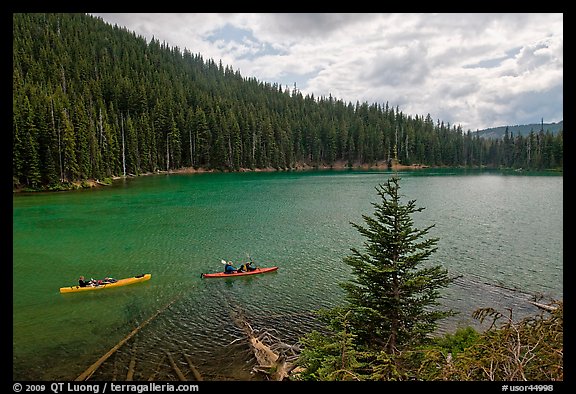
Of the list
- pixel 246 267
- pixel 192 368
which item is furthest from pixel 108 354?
pixel 246 267

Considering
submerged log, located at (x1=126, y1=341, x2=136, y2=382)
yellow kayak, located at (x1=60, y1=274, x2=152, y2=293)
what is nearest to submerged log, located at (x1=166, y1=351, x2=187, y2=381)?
submerged log, located at (x1=126, y1=341, x2=136, y2=382)

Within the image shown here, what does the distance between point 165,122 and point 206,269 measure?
84.6m

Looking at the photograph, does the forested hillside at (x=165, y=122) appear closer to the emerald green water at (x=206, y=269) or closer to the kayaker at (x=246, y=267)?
the emerald green water at (x=206, y=269)

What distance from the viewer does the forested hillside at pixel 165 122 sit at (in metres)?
54.9

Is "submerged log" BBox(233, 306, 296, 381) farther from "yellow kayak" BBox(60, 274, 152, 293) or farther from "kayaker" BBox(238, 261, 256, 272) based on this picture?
"yellow kayak" BBox(60, 274, 152, 293)

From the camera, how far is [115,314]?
1481cm

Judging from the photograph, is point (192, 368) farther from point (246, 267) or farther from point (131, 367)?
point (246, 267)

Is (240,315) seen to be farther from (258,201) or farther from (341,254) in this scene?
(258,201)

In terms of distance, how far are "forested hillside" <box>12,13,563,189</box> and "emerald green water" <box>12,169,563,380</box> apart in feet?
60.2

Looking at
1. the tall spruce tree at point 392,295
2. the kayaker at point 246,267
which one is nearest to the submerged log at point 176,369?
the tall spruce tree at point 392,295

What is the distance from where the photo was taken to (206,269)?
67.9 feet

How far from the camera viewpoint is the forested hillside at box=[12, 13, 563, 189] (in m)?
54.9
